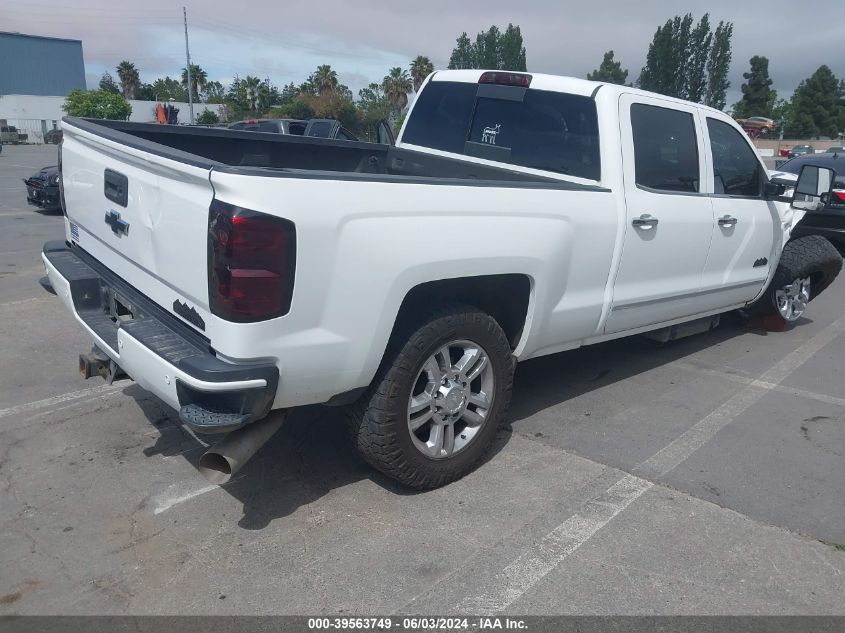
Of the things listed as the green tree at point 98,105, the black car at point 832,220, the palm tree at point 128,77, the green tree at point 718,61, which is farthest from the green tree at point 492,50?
the black car at point 832,220

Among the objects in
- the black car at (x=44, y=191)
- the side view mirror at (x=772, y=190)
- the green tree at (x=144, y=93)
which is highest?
the green tree at (x=144, y=93)

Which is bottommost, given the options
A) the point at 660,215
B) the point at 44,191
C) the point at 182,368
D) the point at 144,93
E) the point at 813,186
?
the point at 44,191

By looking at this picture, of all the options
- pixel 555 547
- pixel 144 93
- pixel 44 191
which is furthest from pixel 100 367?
pixel 144 93

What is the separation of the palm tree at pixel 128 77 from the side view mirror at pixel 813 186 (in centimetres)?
10269

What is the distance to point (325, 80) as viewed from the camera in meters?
71.3

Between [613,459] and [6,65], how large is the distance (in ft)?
338

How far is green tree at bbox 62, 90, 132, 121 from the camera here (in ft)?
202

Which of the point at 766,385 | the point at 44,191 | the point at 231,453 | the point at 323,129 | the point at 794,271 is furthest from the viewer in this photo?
the point at 44,191

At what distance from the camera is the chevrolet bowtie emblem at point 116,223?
3395mm

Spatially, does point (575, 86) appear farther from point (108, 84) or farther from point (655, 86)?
point (108, 84)

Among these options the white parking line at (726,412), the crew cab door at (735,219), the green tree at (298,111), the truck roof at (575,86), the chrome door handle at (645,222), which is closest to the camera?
the white parking line at (726,412)

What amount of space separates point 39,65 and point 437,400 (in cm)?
10413

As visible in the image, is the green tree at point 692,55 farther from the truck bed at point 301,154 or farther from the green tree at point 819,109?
the truck bed at point 301,154

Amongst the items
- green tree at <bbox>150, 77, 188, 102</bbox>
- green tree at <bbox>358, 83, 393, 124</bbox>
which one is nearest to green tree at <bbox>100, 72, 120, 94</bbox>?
green tree at <bbox>150, 77, 188, 102</bbox>
